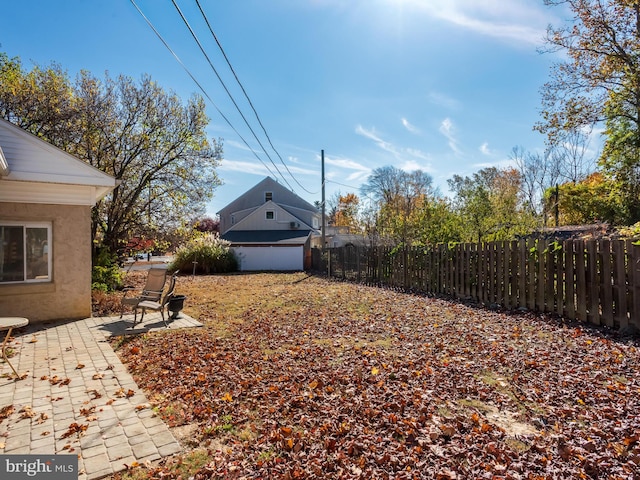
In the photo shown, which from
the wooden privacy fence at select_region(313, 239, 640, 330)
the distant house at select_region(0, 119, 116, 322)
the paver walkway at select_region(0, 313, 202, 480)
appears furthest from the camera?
the distant house at select_region(0, 119, 116, 322)

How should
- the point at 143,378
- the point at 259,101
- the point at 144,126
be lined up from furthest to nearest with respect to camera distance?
the point at 144,126
the point at 259,101
the point at 143,378

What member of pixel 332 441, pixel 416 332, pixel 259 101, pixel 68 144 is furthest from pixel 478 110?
pixel 68 144

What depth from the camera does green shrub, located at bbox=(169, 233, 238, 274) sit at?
22.9 meters

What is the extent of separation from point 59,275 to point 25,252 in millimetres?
815

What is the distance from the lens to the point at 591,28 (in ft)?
39.1

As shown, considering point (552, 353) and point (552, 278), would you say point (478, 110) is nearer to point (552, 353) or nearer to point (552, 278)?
point (552, 278)

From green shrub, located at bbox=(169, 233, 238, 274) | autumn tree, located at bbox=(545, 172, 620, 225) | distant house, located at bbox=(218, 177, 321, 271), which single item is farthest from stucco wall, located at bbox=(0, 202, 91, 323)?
autumn tree, located at bbox=(545, 172, 620, 225)

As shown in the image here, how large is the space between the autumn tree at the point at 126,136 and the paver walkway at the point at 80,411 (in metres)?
9.43

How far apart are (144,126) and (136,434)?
549 inches

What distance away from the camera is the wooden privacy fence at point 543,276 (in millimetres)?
5918

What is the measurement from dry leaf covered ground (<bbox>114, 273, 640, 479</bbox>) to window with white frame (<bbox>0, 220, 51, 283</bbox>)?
3394 mm

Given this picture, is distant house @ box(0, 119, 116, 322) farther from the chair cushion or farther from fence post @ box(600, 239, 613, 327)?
fence post @ box(600, 239, 613, 327)

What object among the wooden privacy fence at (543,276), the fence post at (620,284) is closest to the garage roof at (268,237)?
the wooden privacy fence at (543,276)

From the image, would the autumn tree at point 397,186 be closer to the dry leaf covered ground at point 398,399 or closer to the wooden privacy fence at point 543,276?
the wooden privacy fence at point 543,276
